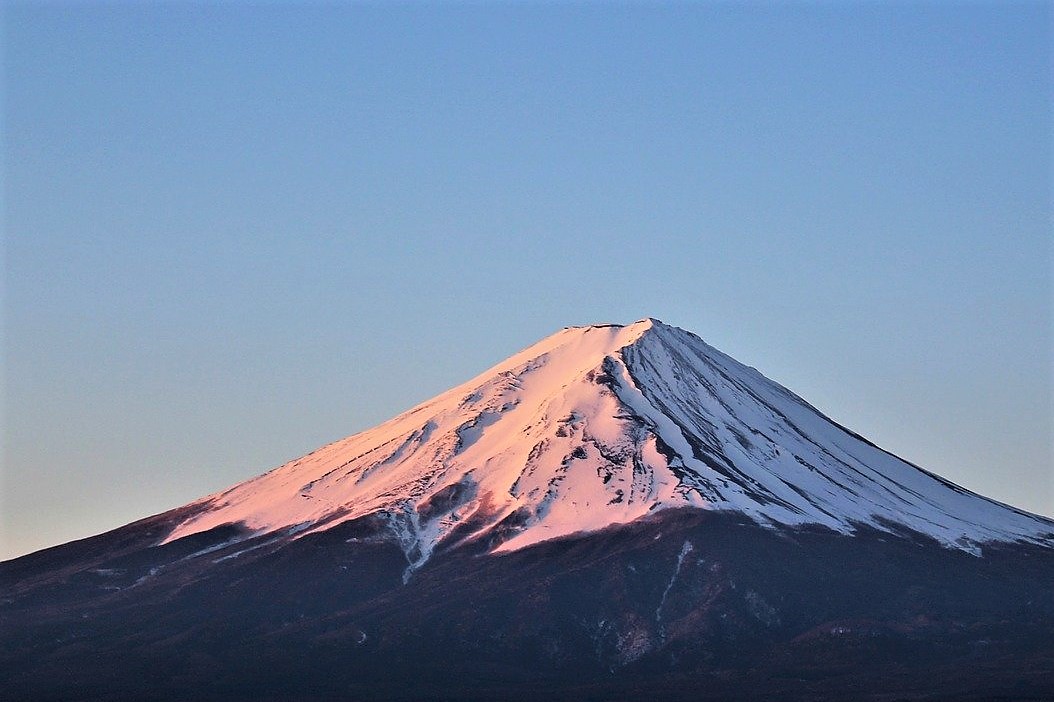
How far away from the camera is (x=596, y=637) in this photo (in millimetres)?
185750

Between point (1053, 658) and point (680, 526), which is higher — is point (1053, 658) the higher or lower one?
the lower one

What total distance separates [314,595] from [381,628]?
11.6 metres

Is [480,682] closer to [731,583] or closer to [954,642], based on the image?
[731,583]

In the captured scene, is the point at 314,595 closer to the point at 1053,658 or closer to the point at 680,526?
the point at 680,526

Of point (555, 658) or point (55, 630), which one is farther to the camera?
point (55, 630)

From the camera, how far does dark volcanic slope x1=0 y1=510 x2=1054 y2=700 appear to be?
582 feet

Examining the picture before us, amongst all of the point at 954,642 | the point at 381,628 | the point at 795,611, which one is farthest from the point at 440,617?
the point at 954,642

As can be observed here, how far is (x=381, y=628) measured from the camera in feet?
624

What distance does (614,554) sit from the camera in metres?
196

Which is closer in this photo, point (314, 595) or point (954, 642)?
point (954, 642)

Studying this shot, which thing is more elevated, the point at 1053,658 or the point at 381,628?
the point at 381,628

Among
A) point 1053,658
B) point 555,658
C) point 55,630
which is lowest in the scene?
point 1053,658

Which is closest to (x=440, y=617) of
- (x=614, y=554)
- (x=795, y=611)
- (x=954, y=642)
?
(x=614, y=554)

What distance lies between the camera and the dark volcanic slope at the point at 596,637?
177 m
